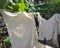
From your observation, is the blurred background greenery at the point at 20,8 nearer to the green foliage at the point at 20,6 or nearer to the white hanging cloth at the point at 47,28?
the green foliage at the point at 20,6

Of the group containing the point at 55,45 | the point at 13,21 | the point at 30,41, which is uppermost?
the point at 13,21

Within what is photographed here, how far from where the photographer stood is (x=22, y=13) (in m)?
7.79

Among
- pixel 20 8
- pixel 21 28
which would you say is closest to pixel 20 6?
pixel 20 8

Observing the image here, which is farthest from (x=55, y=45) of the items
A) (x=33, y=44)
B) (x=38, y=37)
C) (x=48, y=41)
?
(x=33, y=44)

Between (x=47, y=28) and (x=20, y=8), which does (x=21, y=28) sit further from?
(x=47, y=28)

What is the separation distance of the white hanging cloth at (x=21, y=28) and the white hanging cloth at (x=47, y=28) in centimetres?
77

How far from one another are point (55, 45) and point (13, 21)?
2306 mm

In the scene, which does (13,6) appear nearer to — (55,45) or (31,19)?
(31,19)

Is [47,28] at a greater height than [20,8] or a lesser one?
lesser

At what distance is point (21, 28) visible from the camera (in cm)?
785

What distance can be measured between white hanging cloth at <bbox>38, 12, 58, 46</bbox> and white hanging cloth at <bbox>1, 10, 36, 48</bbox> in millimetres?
773

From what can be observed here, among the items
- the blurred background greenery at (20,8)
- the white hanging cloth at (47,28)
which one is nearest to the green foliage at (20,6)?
the blurred background greenery at (20,8)

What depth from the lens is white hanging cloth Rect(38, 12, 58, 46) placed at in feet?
28.3

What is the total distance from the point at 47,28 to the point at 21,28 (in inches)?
49.0
